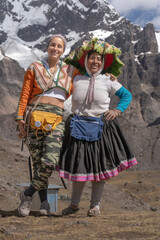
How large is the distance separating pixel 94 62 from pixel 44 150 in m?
1.21

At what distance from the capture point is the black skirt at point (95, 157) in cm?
356

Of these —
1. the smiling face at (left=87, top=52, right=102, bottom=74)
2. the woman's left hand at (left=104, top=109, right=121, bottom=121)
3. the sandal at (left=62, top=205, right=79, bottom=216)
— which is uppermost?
the smiling face at (left=87, top=52, right=102, bottom=74)

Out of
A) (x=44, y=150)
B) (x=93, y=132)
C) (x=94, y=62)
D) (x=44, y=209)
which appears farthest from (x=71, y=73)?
(x=44, y=209)

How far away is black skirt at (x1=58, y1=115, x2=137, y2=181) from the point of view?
3564mm

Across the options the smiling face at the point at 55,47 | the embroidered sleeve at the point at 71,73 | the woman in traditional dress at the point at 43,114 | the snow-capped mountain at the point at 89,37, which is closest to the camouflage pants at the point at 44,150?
the woman in traditional dress at the point at 43,114

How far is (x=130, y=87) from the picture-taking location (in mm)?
84625

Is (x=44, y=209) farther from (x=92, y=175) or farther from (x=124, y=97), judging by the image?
(x=124, y=97)

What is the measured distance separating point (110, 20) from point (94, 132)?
6140 inches

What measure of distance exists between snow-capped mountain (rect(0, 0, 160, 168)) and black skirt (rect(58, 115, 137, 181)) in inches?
1048

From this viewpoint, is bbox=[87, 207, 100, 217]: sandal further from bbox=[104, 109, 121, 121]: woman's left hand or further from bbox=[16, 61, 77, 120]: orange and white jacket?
bbox=[16, 61, 77, 120]: orange and white jacket

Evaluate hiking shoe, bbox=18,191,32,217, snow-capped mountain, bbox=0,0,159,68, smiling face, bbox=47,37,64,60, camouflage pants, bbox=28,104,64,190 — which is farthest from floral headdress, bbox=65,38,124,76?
snow-capped mountain, bbox=0,0,159,68

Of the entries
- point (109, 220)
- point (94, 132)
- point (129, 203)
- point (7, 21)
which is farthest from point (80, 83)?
point (7, 21)

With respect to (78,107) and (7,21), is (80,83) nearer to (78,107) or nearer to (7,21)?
(78,107)

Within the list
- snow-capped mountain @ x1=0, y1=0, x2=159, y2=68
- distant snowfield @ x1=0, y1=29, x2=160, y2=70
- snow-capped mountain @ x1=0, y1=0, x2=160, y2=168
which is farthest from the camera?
snow-capped mountain @ x1=0, y1=0, x2=159, y2=68
